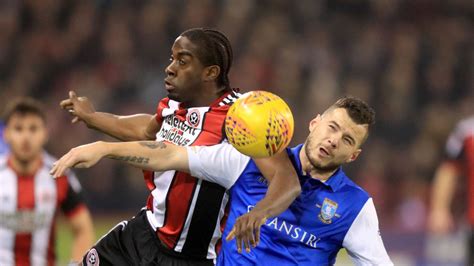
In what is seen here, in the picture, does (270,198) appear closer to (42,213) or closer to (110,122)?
(110,122)

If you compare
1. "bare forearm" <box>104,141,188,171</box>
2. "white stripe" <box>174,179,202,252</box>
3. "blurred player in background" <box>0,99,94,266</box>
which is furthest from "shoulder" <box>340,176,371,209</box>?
"blurred player in background" <box>0,99,94,266</box>

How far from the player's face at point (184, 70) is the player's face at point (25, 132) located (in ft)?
7.55

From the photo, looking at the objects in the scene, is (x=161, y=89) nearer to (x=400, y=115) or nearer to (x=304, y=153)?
(x=400, y=115)

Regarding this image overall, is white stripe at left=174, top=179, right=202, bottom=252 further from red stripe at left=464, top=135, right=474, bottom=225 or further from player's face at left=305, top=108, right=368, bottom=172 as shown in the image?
red stripe at left=464, top=135, right=474, bottom=225

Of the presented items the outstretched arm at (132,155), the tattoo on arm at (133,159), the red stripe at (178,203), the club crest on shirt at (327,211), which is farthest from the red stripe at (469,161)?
the tattoo on arm at (133,159)

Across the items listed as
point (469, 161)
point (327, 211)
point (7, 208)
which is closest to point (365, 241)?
point (327, 211)

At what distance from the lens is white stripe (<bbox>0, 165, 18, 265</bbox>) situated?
7047 mm

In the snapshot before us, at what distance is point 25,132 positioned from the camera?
706 cm

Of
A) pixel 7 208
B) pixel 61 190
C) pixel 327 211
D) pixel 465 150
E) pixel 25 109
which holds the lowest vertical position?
pixel 7 208

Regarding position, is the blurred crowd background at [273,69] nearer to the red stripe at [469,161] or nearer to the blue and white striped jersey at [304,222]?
the red stripe at [469,161]

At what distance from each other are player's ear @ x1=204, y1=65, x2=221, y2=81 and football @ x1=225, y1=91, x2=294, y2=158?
1.86ft

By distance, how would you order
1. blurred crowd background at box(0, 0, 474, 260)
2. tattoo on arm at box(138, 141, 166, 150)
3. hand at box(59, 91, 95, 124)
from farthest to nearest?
blurred crowd background at box(0, 0, 474, 260)
hand at box(59, 91, 95, 124)
tattoo on arm at box(138, 141, 166, 150)

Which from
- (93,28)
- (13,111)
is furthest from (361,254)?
(93,28)

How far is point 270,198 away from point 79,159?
33.0 inches
